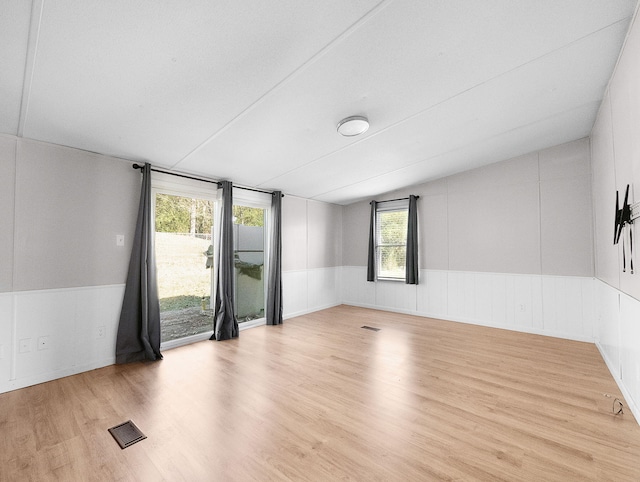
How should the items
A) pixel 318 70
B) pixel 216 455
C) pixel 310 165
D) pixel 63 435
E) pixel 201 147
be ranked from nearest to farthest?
pixel 216 455
pixel 63 435
pixel 318 70
pixel 201 147
pixel 310 165

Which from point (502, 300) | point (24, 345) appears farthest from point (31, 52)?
point (502, 300)

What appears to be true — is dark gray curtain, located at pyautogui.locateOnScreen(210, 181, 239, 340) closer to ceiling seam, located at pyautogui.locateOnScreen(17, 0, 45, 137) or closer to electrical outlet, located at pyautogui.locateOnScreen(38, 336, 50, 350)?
electrical outlet, located at pyautogui.locateOnScreen(38, 336, 50, 350)

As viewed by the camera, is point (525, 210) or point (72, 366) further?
point (525, 210)

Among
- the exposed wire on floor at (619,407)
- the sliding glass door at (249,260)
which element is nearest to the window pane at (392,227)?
the sliding glass door at (249,260)

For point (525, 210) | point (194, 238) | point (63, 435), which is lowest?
point (63, 435)

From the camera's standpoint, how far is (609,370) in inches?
119

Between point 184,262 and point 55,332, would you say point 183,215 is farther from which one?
point 55,332

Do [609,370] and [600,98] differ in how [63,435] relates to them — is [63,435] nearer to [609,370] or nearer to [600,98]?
[609,370]

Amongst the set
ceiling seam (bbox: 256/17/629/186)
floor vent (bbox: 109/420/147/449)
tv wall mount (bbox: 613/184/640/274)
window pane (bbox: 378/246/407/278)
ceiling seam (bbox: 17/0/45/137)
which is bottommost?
floor vent (bbox: 109/420/147/449)

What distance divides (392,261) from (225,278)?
11.6 ft

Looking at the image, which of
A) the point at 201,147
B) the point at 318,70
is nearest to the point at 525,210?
the point at 318,70

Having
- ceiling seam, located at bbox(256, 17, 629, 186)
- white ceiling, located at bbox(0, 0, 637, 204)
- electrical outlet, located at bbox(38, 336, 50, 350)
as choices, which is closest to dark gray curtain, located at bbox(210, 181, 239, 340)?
white ceiling, located at bbox(0, 0, 637, 204)

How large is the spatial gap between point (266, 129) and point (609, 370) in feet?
14.6

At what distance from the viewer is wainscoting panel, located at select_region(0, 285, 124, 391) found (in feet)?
8.61
